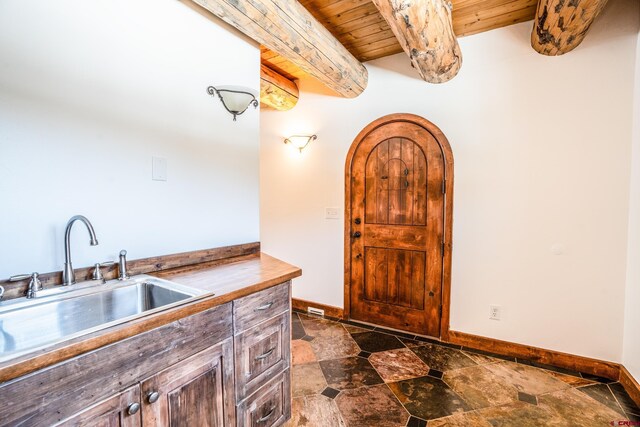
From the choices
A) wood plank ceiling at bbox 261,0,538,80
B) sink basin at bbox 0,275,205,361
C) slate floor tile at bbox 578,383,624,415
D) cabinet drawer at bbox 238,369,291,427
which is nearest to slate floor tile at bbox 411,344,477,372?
slate floor tile at bbox 578,383,624,415

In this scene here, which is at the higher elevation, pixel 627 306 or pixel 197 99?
pixel 197 99

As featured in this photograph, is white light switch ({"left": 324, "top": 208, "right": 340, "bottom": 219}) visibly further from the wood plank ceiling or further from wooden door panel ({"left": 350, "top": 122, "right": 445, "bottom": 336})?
the wood plank ceiling

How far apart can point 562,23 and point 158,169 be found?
2.63m

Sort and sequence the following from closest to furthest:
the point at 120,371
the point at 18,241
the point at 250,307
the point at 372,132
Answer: the point at 120,371, the point at 18,241, the point at 250,307, the point at 372,132

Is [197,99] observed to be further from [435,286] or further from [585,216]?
[585,216]

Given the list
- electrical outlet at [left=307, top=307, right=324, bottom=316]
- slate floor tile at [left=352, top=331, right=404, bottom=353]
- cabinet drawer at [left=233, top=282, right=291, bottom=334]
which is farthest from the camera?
electrical outlet at [left=307, top=307, right=324, bottom=316]

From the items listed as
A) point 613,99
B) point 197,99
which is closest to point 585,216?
point 613,99

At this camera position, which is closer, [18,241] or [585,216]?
[18,241]

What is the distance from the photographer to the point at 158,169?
1.60 meters

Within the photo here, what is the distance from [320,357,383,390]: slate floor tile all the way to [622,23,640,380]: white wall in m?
1.69

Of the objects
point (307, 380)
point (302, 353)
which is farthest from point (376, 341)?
point (307, 380)

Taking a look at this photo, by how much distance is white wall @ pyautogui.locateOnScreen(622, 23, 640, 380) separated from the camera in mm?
1942

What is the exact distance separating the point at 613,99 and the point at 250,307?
9.22 ft

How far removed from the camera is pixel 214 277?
150cm
